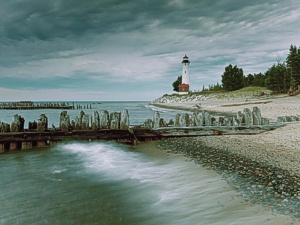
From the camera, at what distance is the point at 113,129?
41.2 ft

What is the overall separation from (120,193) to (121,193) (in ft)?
0.08

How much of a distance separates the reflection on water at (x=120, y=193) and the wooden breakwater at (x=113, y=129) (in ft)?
6.26

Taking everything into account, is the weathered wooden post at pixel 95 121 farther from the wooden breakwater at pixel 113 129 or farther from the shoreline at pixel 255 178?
the shoreline at pixel 255 178

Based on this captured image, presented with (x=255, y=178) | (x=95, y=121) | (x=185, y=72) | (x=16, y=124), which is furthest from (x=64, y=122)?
(x=185, y=72)

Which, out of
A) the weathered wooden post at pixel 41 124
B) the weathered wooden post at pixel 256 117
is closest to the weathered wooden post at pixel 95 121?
the weathered wooden post at pixel 41 124

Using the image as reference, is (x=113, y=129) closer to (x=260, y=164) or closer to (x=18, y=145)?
(x=18, y=145)

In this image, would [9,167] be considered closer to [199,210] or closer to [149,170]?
[149,170]

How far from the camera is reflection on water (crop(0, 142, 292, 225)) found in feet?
15.4

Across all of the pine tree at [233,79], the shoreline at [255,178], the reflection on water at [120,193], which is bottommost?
the reflection on water at [120,193]

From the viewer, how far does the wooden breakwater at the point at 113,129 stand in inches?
474

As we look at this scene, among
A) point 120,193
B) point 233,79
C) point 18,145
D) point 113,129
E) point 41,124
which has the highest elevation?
point 233,79

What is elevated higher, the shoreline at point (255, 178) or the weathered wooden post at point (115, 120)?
the weathered wooden post at point (115, 120)

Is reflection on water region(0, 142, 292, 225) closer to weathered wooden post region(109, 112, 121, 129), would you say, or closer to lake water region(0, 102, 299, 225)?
lake water region(0, 102, 299, 225)

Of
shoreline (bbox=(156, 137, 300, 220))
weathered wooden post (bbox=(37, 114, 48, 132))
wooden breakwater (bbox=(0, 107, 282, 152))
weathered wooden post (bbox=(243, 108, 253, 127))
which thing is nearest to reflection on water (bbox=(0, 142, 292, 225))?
shoreline (bbox=(156, 137, 300, 220))
